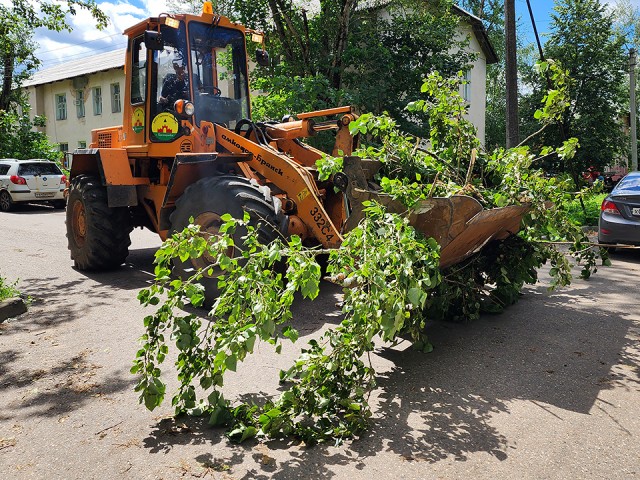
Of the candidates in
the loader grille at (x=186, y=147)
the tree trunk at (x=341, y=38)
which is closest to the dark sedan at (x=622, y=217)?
the loader grille at (x=186, y=147)

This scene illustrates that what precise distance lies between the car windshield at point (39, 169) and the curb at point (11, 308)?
1591 centimetres

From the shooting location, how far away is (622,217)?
416 inches

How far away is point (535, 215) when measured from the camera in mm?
5598

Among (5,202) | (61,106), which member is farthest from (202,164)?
(61,106)

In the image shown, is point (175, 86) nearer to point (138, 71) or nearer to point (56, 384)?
point (138, 71)

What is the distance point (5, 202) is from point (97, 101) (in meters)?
17.5

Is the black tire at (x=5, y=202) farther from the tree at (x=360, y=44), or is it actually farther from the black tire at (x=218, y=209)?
the black tire at (x=218, y=209)

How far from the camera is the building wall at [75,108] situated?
118 ft

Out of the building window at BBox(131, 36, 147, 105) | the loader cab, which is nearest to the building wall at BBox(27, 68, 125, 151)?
the building window at BBox(131, 36, 147, 105)

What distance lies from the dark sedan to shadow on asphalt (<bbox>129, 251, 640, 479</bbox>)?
3808 millimetres

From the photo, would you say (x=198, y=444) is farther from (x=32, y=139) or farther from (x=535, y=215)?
(x=32, y=139)

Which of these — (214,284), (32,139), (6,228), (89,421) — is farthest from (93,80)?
(89,421)

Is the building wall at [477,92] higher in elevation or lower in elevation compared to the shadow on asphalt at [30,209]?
higher

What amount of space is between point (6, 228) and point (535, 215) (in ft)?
47.1
